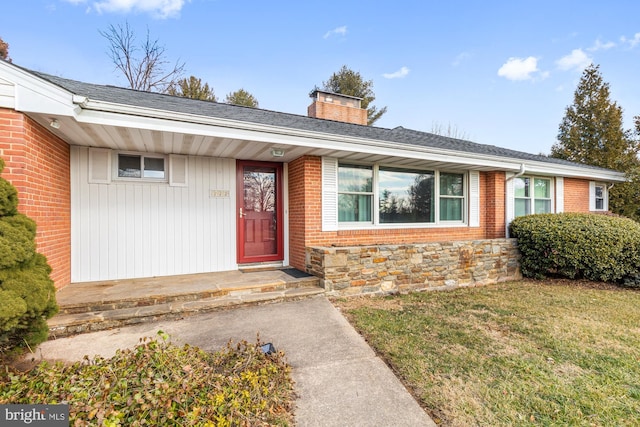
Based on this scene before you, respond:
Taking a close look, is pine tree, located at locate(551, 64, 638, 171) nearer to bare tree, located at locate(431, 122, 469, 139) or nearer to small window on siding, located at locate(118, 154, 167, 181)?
bare tree, located at locate(431, 122, 469, 139)

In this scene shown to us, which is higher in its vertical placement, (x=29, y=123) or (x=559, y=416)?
(x=29, y=123)

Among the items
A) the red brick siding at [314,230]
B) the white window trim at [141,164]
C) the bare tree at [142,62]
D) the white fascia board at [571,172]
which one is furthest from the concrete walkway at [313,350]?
the bare tree at [142,62]

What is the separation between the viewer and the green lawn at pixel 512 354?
2025 mm

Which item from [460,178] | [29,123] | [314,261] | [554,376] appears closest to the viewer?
[554,376]

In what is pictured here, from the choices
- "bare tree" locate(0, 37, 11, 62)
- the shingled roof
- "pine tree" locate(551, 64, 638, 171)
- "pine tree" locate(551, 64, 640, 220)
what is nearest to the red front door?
the shingled roof

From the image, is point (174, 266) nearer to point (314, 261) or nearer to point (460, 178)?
point (314, 261)

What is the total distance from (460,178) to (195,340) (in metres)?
6.61

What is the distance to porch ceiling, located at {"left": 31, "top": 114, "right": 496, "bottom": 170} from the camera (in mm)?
3611

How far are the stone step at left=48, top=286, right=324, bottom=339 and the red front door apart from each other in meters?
1.42


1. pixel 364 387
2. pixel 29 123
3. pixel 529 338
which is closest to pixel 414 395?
pixel 364 387

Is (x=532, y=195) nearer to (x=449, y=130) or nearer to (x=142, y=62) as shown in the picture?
(x=449, y=130)

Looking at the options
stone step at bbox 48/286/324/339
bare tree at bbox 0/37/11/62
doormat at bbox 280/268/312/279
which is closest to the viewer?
stone step at bbox 48/286/324/339

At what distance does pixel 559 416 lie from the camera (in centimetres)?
195

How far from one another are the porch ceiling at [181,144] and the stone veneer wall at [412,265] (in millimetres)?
1725
